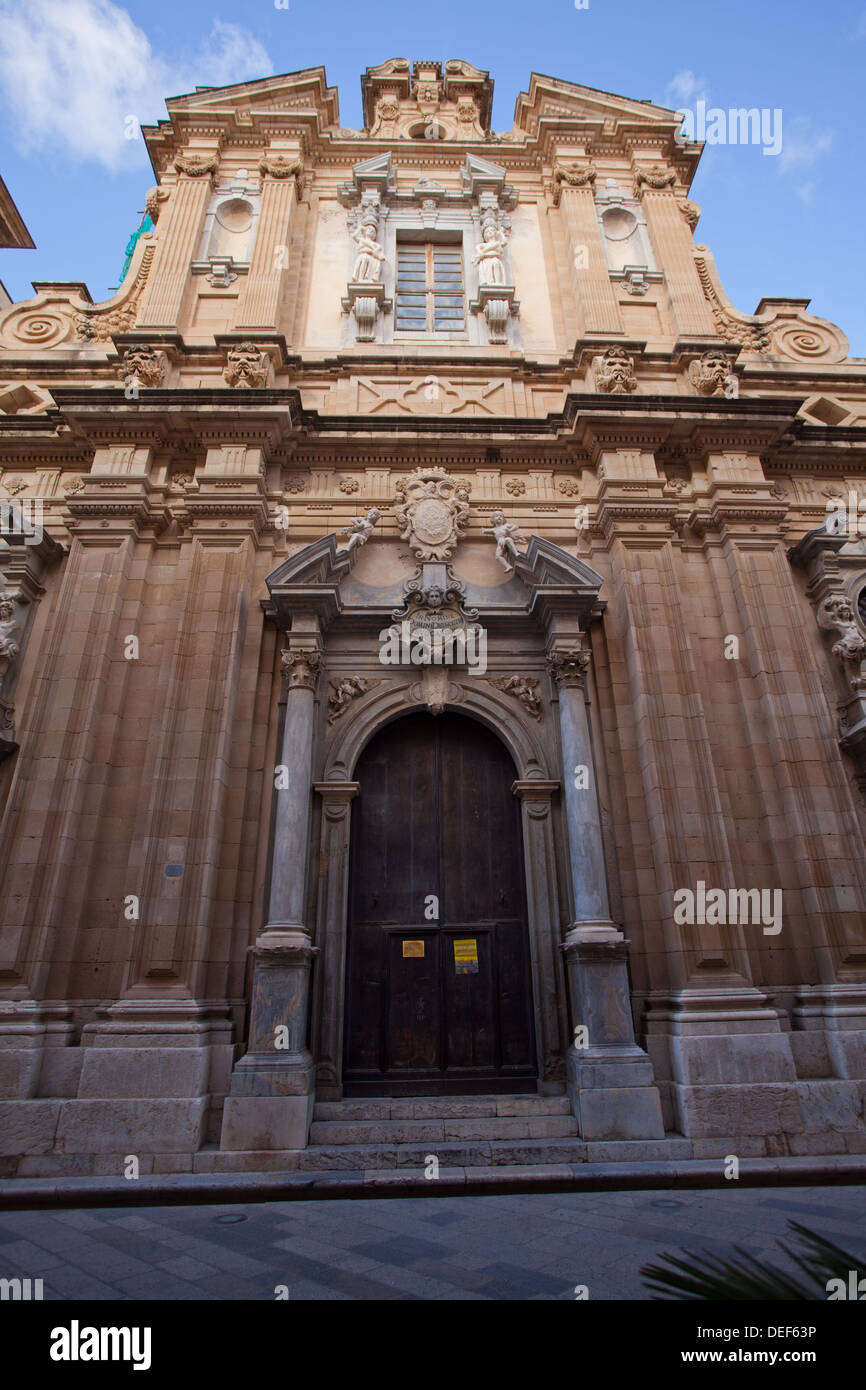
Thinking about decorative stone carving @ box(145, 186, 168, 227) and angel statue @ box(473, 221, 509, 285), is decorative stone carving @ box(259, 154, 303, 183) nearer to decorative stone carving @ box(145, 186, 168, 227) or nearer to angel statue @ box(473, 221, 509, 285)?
decorative stone carving @ box(145, 186, 168, 227)

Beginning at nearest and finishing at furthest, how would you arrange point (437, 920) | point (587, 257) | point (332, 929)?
point (332, 929) → point (437, 920) → point (587, 257)

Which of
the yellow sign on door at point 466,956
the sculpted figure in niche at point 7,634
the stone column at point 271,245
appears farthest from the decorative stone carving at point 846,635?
the sculpted figure in niche at point 7,634

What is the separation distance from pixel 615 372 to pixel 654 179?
18.8 feet

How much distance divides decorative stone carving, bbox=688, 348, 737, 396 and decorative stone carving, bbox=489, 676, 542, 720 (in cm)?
571

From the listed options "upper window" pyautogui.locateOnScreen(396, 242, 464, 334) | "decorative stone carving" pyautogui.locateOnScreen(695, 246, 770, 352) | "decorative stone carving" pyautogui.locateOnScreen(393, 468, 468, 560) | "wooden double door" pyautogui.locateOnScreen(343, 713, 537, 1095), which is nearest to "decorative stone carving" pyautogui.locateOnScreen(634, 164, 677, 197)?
"decorative stone carving" pyautogui.locateOnScreen(695, 246, 770, 352)

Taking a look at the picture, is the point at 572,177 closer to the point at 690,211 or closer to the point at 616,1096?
the point at 690,211

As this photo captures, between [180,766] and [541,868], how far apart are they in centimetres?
452

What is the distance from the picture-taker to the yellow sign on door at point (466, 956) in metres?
9.02

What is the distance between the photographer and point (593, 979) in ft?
26.0

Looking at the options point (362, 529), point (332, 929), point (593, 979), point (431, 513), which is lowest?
point (593, 979)

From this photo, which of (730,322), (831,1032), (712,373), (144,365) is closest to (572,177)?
(730,322)

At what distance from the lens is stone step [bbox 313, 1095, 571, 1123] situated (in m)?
7.71

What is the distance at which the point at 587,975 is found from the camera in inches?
313
